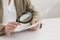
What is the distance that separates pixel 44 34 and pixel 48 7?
0.67 metres

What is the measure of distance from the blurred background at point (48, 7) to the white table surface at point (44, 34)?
49 cm

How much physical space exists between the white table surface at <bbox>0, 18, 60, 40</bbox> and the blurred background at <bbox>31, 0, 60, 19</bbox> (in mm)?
485

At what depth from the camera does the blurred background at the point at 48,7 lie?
59.9 inches

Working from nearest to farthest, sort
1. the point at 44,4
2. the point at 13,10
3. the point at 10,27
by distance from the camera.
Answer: the point at 10,27 < the point at 13,10 < the point at 44,4

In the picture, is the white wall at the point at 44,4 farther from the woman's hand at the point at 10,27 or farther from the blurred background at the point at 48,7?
the woman's hand at the point at 10,27

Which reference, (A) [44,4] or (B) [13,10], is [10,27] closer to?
(B) [13,10]

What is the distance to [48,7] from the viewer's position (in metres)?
1.56

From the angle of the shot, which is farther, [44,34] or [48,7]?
[48,7]

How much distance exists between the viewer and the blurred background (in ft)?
4.99

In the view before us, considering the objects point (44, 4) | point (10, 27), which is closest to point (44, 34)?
point (10, 27)

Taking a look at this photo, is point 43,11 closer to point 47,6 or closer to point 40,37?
point 47,6

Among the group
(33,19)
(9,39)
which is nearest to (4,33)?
(9,39)

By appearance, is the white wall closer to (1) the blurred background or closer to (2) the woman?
(1) the blurred background

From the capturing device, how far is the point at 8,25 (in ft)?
2.79
